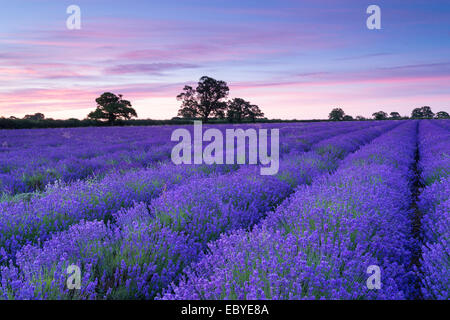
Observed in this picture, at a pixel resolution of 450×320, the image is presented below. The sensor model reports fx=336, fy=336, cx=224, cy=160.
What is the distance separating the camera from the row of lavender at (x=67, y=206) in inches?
111

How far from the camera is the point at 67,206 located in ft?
11.1

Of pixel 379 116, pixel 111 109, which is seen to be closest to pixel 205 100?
pixel 111 109

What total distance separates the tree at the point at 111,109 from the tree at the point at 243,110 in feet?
68.8

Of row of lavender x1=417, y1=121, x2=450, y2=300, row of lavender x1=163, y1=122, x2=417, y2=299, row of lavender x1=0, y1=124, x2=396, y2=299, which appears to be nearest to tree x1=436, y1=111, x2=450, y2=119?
row of lavender x1=417, y1=121, x2=450, y2=300

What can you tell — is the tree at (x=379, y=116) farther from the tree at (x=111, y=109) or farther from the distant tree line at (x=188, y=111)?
the tree at (x=111, y=109)

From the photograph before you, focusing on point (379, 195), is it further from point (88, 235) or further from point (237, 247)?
point (88, 235)

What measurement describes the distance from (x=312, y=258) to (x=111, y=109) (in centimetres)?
4781

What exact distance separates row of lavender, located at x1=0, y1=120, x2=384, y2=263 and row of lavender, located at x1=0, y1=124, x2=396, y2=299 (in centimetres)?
32

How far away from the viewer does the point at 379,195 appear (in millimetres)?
3568

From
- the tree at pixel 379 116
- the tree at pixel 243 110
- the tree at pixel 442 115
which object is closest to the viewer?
the tree at pixel 243 110

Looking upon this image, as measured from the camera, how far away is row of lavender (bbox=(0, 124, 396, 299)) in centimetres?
191

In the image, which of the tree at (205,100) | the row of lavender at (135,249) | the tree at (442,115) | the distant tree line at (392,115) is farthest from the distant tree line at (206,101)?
the tree at (442,115)

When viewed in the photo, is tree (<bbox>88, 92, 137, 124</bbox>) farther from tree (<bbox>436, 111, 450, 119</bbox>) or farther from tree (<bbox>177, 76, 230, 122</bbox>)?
tree (<bbox>436, 111, 450, 119</bbox>)
